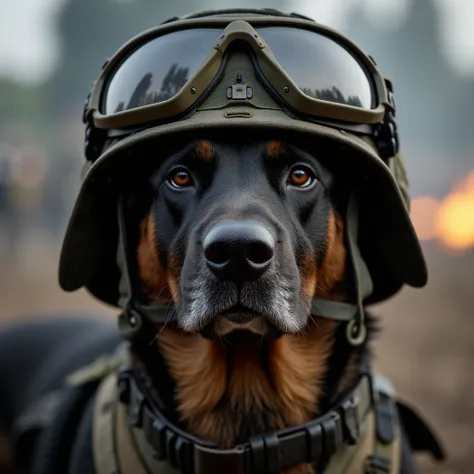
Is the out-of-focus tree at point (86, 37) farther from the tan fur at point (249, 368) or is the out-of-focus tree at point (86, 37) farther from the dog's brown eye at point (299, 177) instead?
the dog's brown eye at point (299, 177)

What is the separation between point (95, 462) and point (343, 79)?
1892 millimetres

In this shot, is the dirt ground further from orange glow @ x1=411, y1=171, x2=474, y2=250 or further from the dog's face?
orange glow @ x1=411, y1=171, x2=474, y2=250

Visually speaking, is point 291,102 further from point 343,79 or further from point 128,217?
point 128,217

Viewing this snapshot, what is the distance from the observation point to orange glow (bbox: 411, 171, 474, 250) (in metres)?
18.8

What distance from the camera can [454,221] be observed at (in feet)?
66.0

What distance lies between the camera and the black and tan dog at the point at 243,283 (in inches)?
101

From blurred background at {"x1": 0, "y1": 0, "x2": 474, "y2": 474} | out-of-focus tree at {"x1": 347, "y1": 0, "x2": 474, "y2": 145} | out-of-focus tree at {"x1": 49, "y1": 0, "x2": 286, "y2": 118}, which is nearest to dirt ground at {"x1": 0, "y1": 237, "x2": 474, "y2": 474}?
blurred background at {"x1": 0, "y1": 0, "x2": 474, "y2": 474}

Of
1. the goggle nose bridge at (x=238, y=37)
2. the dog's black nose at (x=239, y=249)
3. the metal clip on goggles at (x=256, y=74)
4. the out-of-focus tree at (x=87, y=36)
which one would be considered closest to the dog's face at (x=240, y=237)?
the dog's black nose at (x=239, y=249)

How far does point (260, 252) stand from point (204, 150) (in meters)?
0.58

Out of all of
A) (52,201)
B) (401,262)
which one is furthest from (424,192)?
(401,262)

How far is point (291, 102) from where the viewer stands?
280 centimetres

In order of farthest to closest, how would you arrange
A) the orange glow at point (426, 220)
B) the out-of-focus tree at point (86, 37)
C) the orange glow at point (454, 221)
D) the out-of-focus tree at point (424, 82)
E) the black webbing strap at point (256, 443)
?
1. the out-of-focus tree at point (86, 37)
2. the out-of-focus tree at point (424, 82)
3. the orange glow at point (426, 220)
4. the orange glow at point (454, 221)
5. the black webbing strap at point (256, 443)

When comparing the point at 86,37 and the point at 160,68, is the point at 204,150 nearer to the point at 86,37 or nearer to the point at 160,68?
the point at 160,68

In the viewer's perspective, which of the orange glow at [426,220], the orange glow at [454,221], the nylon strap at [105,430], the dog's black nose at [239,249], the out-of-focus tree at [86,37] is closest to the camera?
the dog's black nose at [239,249]
